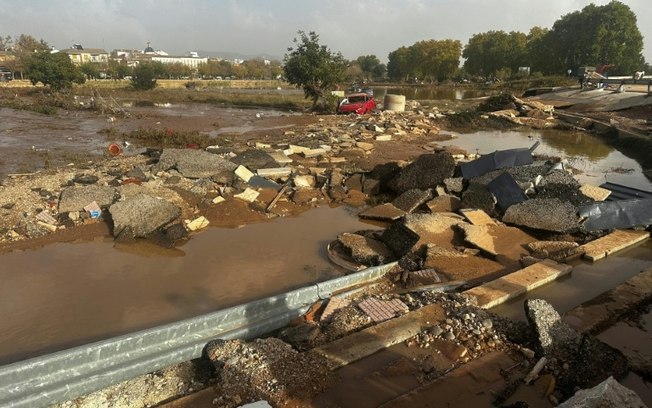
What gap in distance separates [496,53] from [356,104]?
5704 centimetres

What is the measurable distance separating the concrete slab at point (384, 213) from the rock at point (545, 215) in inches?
83.0

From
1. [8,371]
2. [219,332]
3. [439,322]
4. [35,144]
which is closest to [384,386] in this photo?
[439,322]

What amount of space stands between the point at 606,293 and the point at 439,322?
2.62 m

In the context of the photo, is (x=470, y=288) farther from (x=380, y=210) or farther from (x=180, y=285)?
(x=180, y=285)

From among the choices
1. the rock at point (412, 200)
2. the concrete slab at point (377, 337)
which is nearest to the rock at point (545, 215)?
the rock at point (412, 200)

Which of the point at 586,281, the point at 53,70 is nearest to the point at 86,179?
the point at 586,281

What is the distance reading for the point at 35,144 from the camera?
16.1 metres

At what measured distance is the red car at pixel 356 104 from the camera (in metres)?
25.4

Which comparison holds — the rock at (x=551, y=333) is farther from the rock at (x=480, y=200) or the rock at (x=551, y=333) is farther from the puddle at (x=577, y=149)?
the puddle at (x=577, y=149)

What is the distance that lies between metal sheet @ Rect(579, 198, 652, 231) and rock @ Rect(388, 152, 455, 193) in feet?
9.67

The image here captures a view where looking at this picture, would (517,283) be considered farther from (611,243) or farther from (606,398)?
(606,398)

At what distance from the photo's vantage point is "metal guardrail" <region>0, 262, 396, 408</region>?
323cm

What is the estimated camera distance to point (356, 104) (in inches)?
1008

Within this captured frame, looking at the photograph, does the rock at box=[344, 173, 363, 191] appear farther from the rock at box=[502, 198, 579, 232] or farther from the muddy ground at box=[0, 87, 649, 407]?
the rock at box=[502, 198, 579, 232]
